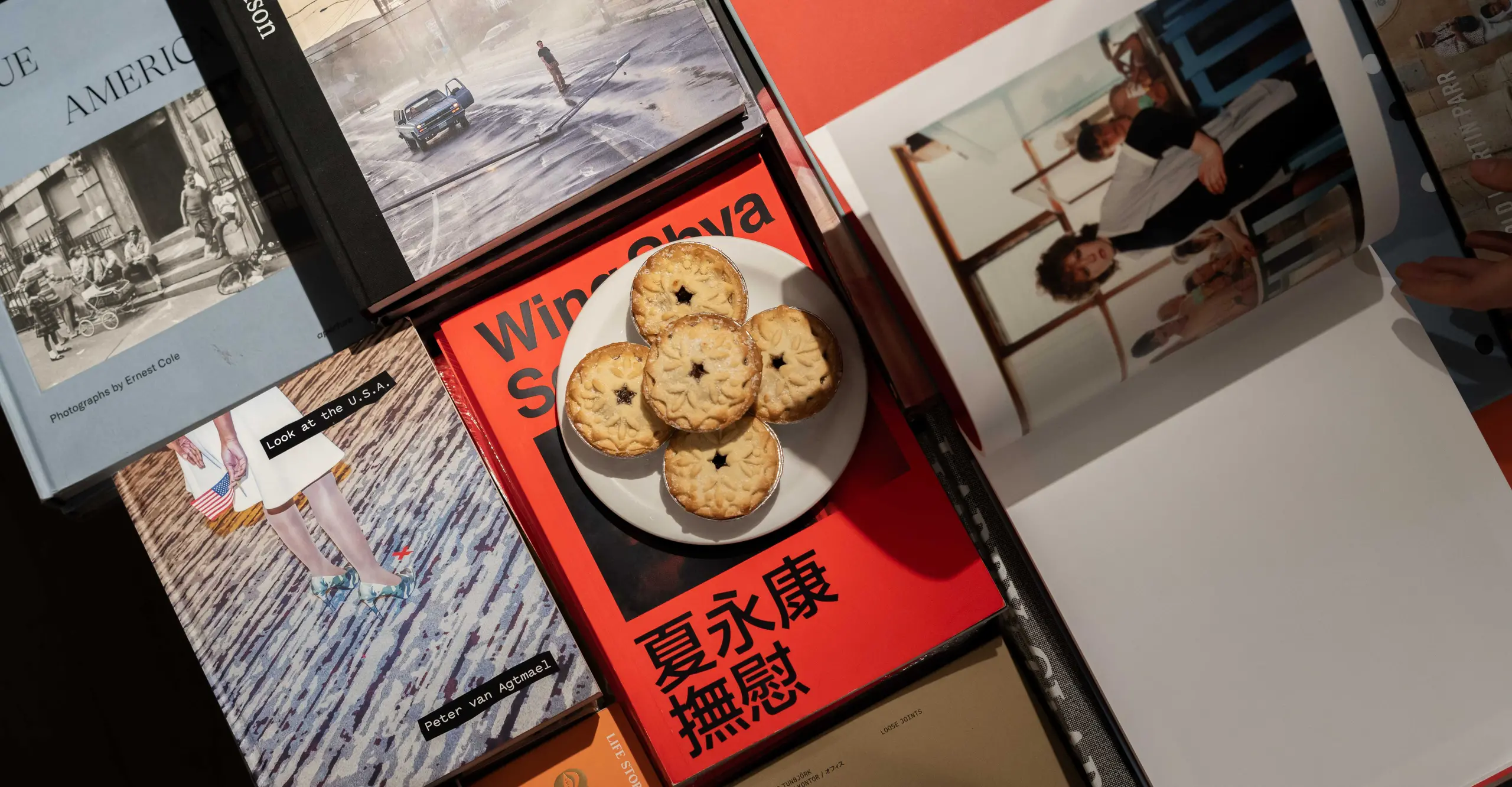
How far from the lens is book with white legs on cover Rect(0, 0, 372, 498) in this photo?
1025 millimetres

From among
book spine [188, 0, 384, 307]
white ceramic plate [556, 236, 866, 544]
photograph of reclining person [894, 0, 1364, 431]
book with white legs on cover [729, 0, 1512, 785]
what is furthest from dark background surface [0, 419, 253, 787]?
photograph of reclining person [894, 0, 1364, 431]

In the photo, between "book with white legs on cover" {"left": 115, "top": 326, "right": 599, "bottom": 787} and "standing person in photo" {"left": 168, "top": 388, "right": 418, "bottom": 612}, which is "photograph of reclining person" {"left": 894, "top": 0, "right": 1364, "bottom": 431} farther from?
"standing person in photo" {"left": 168, "top": 388, "right": 418, "bottom": 612}

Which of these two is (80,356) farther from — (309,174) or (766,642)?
(766,642)

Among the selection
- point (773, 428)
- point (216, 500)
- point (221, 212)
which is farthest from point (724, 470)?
point (221, 212)


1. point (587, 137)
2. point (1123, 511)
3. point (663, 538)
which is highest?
point (587, 137)

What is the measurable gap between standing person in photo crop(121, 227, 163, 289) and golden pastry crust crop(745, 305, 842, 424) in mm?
790

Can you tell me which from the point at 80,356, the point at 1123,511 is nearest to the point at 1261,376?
the point at 1123,511

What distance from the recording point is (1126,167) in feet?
2.41

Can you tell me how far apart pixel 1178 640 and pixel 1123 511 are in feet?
0.53

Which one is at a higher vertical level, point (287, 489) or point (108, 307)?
point (108, 307)

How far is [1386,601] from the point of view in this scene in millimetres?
931

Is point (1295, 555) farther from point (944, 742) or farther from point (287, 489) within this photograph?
point (287, 489)

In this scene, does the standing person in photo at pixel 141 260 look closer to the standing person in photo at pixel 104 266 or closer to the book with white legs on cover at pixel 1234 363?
the standing person in photo at pixel 104 266

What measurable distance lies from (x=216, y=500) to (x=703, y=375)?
61 centimetres
